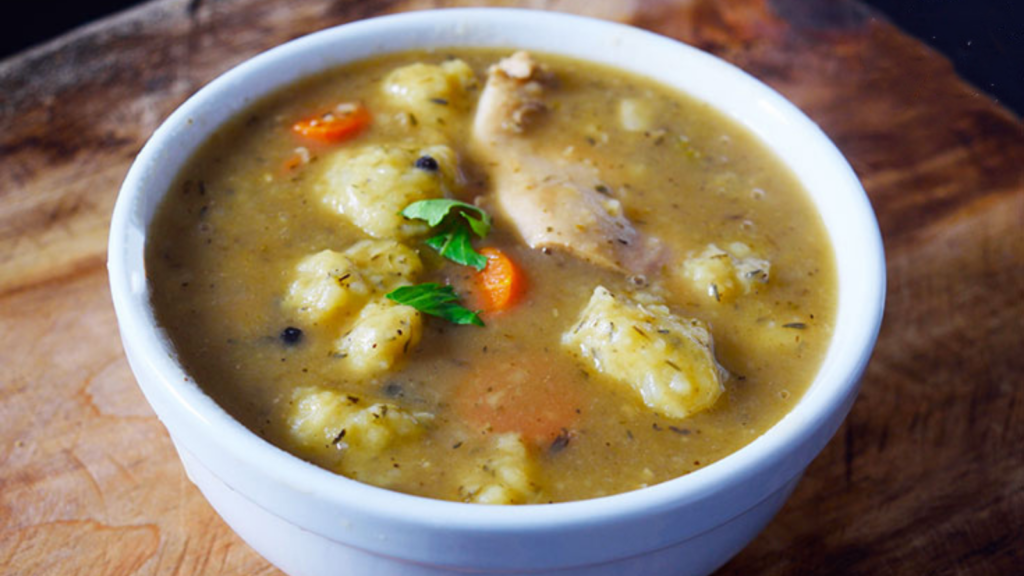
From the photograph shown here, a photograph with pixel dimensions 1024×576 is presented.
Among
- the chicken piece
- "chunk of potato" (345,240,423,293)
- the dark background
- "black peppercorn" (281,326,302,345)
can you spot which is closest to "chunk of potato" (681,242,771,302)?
the chicken piece

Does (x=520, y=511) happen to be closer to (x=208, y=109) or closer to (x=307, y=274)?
(x=307, y=274)

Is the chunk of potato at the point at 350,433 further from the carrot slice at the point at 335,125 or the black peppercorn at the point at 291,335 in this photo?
the carrot slice at the point at 335,125

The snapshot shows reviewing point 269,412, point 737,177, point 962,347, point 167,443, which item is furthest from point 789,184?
point 167,443

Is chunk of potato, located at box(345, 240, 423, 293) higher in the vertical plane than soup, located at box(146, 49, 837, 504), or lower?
higher

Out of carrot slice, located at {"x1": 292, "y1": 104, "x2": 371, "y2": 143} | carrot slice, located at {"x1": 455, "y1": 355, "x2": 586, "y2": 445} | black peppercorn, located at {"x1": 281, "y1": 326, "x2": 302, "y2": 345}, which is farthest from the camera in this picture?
carrot slice, located at {"x1": 292, "y1": 104, "x2": 371, "y2": 143}

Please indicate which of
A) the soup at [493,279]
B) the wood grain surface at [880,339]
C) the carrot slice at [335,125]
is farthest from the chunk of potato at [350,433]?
the carrot slice at [335,125]

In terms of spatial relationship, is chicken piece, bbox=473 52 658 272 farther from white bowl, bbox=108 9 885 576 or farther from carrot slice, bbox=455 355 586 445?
white bowl, bbox=108 9 885 576
